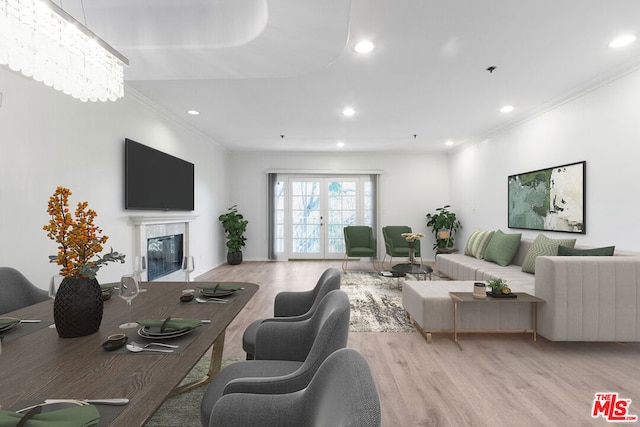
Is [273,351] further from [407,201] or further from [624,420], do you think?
[407,201]

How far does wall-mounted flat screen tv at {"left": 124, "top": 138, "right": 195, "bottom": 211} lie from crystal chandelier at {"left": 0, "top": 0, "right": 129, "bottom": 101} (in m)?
2.27

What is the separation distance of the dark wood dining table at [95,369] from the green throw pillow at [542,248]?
3909 mm

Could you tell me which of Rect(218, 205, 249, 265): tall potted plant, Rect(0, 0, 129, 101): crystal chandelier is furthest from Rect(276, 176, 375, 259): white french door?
Rect(0, 0, 129, 101): crystal chandelier

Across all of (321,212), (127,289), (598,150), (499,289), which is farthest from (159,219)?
(598,150)

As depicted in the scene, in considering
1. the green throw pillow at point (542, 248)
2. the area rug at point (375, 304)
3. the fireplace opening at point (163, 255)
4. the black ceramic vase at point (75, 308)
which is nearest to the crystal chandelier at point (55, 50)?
the black ceramic vase at point (75, 308)

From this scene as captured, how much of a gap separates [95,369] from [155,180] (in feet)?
12.5

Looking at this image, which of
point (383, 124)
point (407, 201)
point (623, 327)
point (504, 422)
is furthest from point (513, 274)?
point (407, 201)

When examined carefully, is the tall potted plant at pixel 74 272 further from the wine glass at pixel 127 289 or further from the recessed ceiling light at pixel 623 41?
the recessed ceiling light at pixel 623 41

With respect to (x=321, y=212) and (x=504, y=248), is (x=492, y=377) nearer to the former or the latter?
(x=504, y=248)

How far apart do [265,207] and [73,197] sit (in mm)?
Result: 4798

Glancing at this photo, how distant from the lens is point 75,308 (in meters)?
1.26

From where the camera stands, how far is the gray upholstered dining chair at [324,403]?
64 cm

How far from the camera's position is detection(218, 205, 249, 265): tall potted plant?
6953 millimetres

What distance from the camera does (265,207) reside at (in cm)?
774
